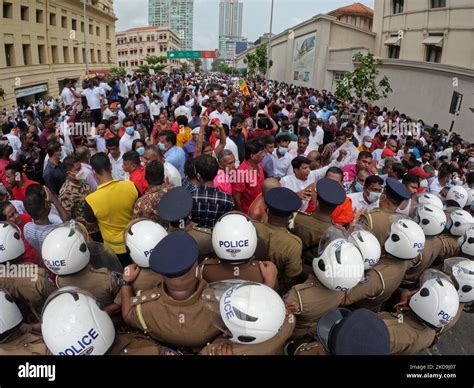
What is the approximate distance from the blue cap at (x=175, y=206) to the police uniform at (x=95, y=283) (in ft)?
2.13

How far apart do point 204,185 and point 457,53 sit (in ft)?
66.9

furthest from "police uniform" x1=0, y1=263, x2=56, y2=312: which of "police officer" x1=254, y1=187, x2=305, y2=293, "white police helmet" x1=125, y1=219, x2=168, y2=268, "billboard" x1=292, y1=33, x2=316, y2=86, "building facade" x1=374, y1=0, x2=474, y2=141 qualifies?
"billboard" x1=292, y1=33, x2=316, y2=86

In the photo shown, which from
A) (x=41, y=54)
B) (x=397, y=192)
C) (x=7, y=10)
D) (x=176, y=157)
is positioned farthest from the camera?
(x=41, y=54)

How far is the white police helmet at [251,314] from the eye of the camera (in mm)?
1761

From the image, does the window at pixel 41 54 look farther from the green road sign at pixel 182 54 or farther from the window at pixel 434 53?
the green road sign at pixel 182 54

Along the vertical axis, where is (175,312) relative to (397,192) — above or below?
below

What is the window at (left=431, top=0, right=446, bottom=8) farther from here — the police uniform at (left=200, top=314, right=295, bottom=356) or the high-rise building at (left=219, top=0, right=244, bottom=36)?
the high-rise building at (left=219, top=0, right=244, bottom=36)

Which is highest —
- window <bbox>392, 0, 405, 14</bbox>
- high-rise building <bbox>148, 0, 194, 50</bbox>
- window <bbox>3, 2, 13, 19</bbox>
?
high-rise building <bbox>148, 0, 194, 50</bbox>

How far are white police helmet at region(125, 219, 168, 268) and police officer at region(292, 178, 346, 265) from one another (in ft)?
4.47

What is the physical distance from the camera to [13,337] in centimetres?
204

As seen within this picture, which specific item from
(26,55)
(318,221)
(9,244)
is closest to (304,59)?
(26,55)

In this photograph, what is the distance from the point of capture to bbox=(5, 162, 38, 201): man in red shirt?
12.8 ft

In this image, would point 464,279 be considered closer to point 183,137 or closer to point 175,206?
point 175,206

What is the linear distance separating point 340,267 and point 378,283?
770 millimetres
